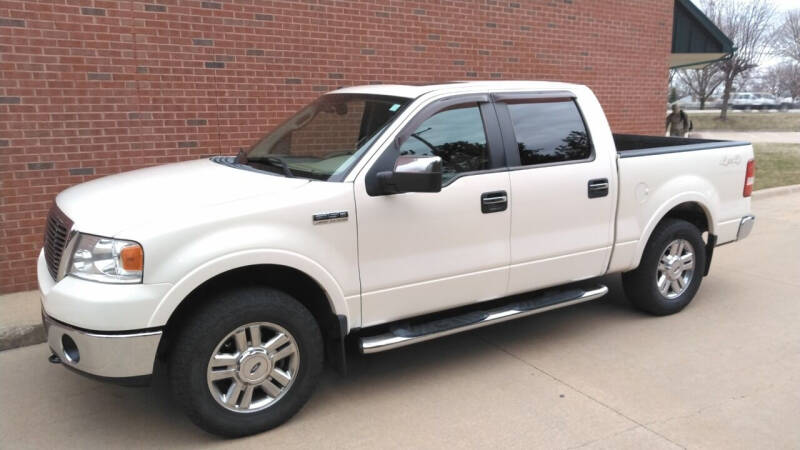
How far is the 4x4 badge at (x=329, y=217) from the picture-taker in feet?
11.9

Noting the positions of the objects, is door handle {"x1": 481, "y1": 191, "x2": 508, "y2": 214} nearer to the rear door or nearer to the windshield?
the rear door

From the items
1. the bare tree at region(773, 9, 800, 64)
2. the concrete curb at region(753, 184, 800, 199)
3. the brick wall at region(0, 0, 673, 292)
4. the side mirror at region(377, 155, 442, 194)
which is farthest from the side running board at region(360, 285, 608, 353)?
the bare tree at region(773, 9, 800, 64)

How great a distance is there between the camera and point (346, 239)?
3750 millimetres

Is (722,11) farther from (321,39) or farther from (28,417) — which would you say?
(28,417)

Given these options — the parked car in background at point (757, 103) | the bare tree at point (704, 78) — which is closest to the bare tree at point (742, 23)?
the bare tree at point (704, 78)

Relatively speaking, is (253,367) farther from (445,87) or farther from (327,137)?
(445,87)

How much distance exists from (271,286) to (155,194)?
2.72 ft

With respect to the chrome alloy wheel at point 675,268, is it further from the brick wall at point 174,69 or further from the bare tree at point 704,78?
the bare tree at point 704,78

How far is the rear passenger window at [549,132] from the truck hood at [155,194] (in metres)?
1.64

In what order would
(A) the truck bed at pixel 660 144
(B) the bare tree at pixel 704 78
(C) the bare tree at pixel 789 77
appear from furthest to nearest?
(C) the bare tree at pixel 789 77
(B) the bare tree at pixel 704 78
(A) the truck bed at pixel 660 144

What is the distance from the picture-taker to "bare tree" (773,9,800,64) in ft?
158

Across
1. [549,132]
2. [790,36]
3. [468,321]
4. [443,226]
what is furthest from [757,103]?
[443,226]

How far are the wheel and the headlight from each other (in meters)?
0.41

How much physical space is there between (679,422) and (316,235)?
2347mm
